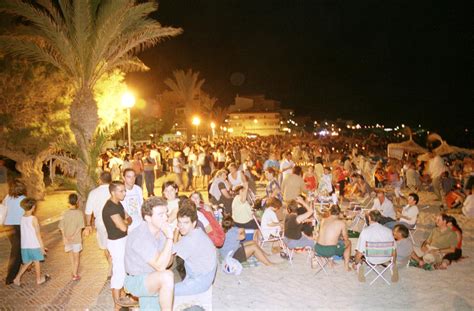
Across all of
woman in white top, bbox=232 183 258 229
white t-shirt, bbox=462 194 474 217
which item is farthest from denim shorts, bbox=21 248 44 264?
white t-shirt, bbox=462 194 474 217

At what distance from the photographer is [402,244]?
6582 mm

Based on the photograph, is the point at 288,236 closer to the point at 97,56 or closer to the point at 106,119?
the point at 97,56

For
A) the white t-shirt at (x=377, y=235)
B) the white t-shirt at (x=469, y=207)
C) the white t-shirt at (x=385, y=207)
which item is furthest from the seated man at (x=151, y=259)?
the white t-shirt at (x=469, y=207)

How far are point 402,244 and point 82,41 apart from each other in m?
8.61

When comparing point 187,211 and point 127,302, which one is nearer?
point 187,211

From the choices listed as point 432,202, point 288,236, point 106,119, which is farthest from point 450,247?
point 106,119

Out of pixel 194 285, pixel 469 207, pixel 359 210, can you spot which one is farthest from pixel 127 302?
pixel 469 207

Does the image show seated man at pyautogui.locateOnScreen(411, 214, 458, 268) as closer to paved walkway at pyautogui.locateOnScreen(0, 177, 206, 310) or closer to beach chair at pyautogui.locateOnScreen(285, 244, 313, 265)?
beach chair at pyautogui.locateOnScreen(285, 244, 313, 265)

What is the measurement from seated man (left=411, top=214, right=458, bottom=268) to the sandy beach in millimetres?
211

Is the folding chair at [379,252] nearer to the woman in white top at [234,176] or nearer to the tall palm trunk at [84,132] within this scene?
the woman in white top at [234,176]

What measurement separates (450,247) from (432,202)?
669 centimetres

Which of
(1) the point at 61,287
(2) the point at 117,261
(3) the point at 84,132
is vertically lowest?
(1) the point at 61,287

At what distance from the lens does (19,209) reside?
251 inches

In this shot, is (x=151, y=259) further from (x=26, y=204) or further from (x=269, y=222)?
(x=269, y=222)
